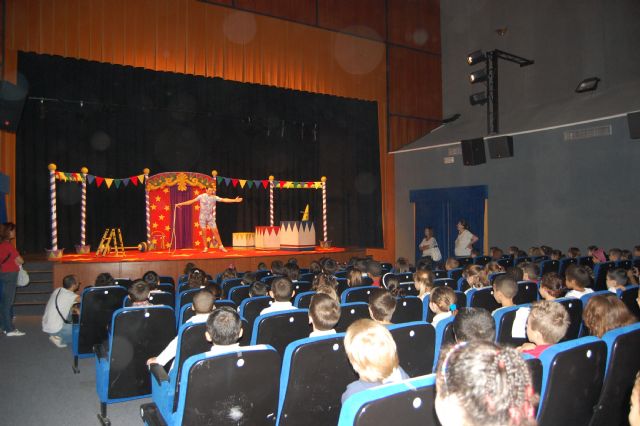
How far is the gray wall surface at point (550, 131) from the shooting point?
9.64 meters

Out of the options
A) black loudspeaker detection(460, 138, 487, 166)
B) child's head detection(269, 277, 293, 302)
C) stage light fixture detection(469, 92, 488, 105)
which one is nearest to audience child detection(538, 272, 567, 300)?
child's head detection(269, 277, 293, 302)

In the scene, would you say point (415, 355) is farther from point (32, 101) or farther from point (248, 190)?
point (248, 190)

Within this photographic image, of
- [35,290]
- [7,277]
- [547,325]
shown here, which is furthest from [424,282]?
[35,290]

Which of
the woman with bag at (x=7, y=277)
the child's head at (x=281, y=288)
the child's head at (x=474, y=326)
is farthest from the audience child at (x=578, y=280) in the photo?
the woman with bag at (x=7, y=277)

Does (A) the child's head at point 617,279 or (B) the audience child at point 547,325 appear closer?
(B) the audience child at point 547,325

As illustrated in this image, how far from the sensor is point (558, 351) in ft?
6.52

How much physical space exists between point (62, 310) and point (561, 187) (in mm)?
9718

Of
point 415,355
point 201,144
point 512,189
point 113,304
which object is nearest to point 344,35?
point 201,144

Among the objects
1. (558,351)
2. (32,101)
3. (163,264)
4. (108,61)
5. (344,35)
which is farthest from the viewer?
(344,35)

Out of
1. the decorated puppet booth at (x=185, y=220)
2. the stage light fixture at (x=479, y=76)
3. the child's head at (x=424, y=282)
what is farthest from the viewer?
the decorated puppet booth at (x=185, y=220)

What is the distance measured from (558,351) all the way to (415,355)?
0.87 metres

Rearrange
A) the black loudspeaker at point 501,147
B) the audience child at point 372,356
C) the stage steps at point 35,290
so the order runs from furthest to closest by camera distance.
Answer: the black loudspeaker at point 501,147, the stage steps at point 35,290, the audience child at point 372,356

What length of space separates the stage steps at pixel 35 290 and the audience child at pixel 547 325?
26.4ft

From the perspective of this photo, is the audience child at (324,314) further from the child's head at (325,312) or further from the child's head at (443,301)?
the child's head at (443,301)
